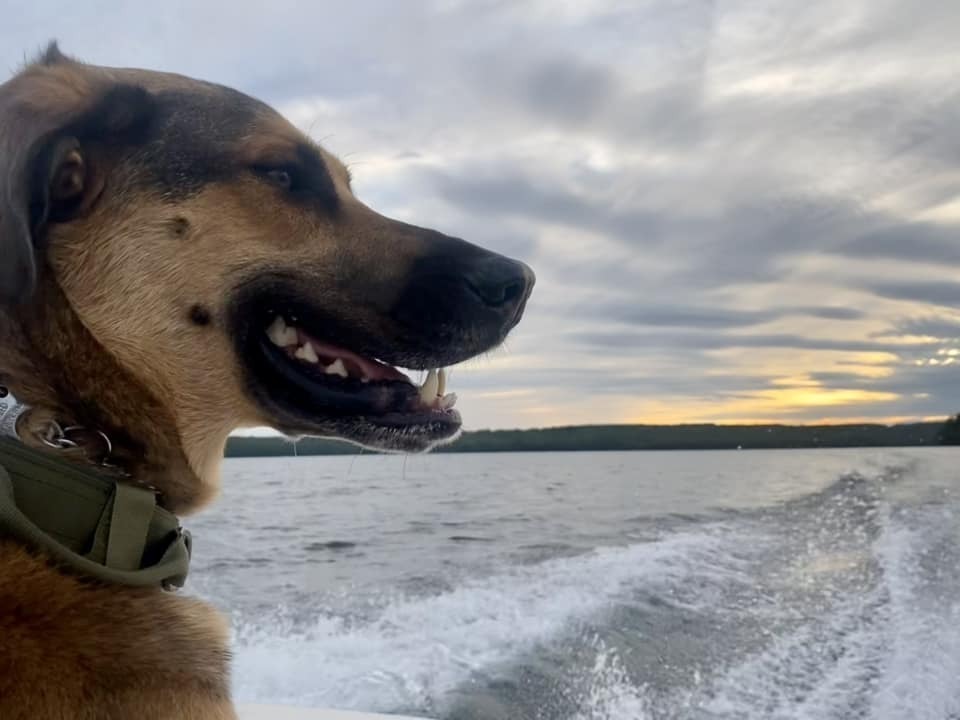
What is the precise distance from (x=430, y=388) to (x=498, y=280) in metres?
0.29

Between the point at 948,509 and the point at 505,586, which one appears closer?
the point at 505,586

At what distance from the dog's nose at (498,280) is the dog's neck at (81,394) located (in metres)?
0.66

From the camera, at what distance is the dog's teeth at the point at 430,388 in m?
1.88

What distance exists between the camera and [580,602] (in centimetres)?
617

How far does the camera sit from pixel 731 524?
34.0 ft

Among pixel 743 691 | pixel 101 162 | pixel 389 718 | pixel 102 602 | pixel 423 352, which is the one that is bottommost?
A: pixel 743 691

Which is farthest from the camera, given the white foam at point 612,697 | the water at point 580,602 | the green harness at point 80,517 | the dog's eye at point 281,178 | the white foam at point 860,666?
the white foam at point 860,666

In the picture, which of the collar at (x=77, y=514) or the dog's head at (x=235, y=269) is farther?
the dog's head at (x=235, y=269)

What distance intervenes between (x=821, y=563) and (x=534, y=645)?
4.53m

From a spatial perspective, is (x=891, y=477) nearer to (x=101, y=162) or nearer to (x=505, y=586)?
(x=505, y=586)

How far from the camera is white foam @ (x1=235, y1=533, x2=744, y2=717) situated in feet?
13.8

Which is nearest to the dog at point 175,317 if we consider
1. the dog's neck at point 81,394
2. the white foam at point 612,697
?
the dog's neck at point 81,394

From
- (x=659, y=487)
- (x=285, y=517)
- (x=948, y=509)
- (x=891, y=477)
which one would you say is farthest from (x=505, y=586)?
(x=891, y=477)

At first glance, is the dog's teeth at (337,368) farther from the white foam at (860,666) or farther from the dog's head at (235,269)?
the white foam at (860,666)
